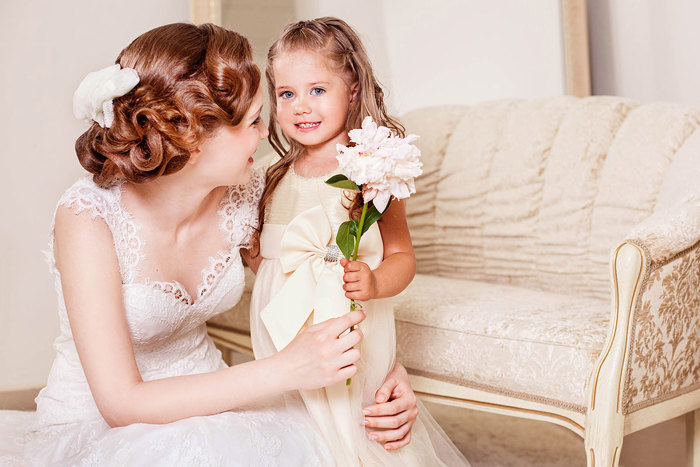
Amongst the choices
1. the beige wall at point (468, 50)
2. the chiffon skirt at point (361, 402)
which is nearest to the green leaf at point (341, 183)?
the chiffon skirt at point (361, 402)

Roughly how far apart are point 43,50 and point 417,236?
1.94 meters

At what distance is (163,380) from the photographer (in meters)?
1.53

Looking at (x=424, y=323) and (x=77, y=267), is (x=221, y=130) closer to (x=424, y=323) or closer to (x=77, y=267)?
(x=77, y=267)

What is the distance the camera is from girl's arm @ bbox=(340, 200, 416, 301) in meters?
1.57

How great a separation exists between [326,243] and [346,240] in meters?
0.28

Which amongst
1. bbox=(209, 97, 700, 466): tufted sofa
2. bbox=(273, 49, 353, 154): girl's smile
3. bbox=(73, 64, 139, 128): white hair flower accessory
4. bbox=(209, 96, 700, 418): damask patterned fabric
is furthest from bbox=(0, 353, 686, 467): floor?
bbox=(73, 64, 139, 128): white hair flower accessory

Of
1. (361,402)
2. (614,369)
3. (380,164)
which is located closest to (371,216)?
(380,164)

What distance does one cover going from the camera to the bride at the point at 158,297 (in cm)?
149

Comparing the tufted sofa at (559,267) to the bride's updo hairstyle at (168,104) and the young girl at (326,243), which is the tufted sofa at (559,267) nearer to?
the young girl at (326,243)

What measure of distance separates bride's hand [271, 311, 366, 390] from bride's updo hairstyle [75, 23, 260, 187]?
446 millimetres

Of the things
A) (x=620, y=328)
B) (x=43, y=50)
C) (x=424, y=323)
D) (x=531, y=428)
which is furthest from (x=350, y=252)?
(x=43, y=50)

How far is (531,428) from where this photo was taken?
3.23 metres

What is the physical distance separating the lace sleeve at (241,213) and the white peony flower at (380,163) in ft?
1.80

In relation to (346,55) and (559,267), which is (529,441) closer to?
(559,267)
